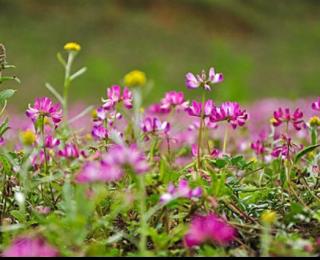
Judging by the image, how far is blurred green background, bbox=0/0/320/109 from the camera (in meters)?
15.0

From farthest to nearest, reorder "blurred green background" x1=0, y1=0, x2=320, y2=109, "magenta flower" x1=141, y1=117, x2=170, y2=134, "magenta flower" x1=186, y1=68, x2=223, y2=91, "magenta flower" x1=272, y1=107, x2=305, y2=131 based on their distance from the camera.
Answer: "blurred green background" x1=0, y1=0, x2=320, y2=109 < "magenta flower" x1=272, y1=107, x2=305, y2=131 < "magenta flower" x1=141, y1=117, x2=170, y2=134 < "magenta flower" x1=186, y1=68, x2=223, y2=91

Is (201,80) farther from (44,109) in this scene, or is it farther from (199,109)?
(44,109)

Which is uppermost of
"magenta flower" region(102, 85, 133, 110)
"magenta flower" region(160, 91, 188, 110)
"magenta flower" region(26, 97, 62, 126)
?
"magenta flower" region(160, 91, 188, 110)

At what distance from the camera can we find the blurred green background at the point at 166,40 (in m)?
15.0

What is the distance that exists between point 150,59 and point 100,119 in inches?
616

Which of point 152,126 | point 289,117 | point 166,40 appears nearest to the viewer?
point 152,126

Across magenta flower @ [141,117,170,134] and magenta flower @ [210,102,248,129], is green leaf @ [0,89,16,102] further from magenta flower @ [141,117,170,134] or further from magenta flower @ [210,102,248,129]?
magenta flower @ [210,102,248,129]

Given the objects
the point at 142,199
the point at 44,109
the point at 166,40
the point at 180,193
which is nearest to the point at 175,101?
the point at 44,109

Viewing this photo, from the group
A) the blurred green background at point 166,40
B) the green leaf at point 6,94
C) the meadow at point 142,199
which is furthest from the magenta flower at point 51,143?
the blurred green background at point 166,40

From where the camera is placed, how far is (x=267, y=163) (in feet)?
7.86

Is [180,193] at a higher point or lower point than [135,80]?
lower

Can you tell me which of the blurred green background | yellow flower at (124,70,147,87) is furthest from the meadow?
the blurred green background

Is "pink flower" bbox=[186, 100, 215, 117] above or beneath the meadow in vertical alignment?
above

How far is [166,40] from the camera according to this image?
19.5 meters
